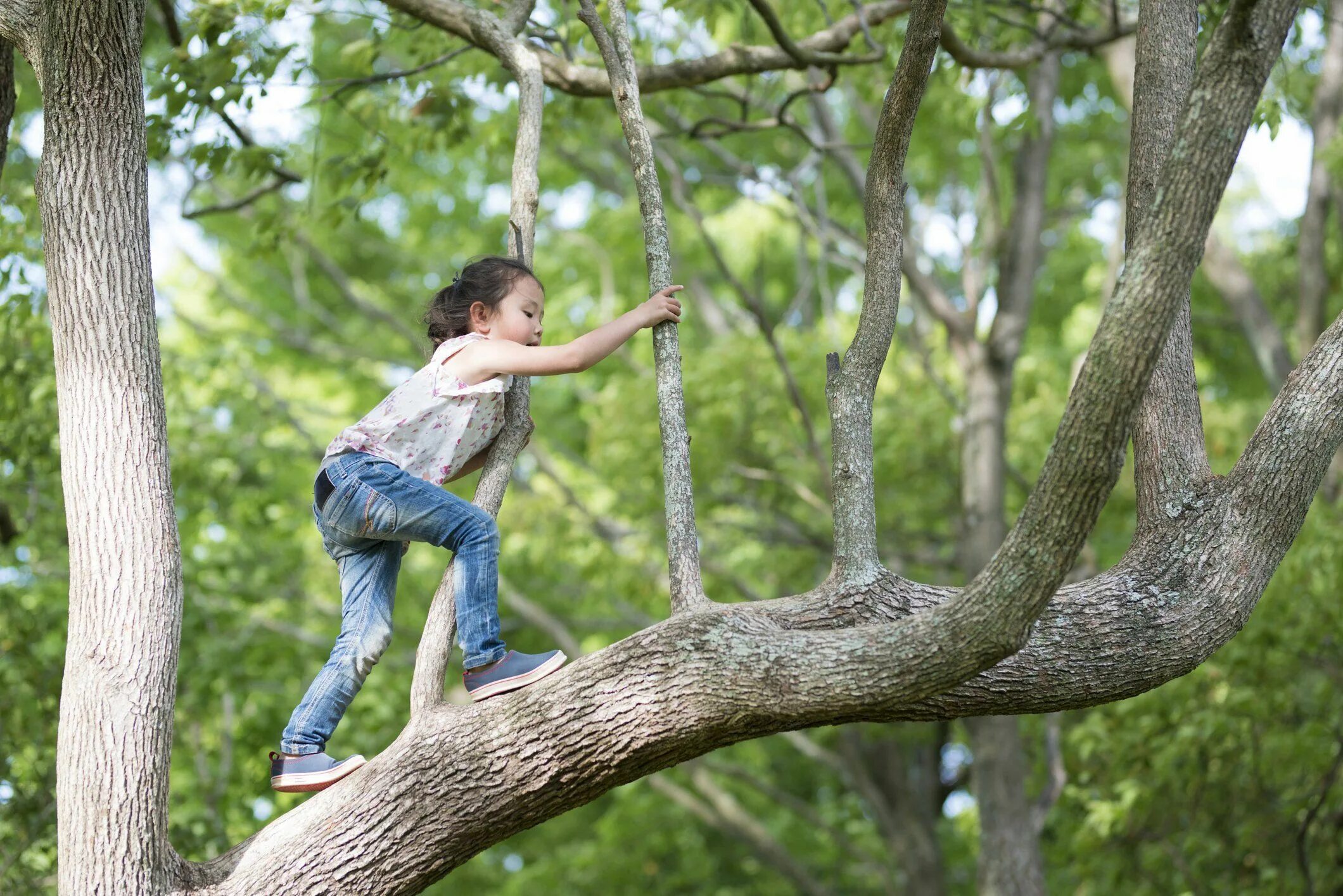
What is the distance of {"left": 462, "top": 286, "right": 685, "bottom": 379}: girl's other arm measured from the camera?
3545mm

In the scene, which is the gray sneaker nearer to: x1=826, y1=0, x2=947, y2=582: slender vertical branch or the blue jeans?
the blue jeans

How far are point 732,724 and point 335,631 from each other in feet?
33.4

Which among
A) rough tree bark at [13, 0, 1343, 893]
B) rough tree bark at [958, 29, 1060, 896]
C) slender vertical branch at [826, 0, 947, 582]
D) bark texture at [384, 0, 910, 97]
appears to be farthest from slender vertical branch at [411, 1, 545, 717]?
rough tree bark at [958, 29, 1060, 896]

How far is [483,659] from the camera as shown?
3.47 m

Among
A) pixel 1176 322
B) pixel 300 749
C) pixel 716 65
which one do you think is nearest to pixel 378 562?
pixel 300 749

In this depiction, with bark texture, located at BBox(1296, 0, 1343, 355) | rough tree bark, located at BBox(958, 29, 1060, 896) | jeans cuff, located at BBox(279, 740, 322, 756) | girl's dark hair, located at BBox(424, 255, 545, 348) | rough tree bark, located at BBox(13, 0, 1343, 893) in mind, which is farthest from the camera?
bark texture, located at BBox(1296, 0, 1343, 355)

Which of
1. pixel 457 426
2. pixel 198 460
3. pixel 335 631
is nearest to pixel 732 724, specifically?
Answer: pixel 457 426

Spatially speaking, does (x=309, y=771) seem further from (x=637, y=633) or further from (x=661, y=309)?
(x=661, y=309)

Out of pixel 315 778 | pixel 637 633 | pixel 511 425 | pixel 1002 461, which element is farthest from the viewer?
pixel 1002 461

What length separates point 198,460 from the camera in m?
9.55

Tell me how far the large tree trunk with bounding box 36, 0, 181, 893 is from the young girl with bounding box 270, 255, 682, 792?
46 cm

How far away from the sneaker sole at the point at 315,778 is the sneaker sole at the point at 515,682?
1.37ft

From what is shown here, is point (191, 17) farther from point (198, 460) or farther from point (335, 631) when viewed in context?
point (335, 631)

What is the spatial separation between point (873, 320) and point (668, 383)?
0.63m
